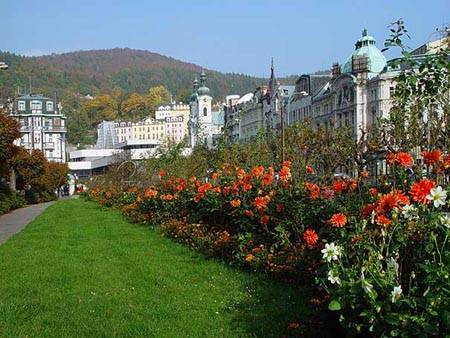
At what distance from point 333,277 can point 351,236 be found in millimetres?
871

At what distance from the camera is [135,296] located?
7.93 m

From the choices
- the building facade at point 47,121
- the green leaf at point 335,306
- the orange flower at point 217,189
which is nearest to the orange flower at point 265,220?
the orange flower at point 217,189

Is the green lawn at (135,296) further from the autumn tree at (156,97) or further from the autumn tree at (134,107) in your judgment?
the autumn tree at (156,97)

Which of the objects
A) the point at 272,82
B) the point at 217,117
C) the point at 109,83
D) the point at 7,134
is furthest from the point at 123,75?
the point at 7,134

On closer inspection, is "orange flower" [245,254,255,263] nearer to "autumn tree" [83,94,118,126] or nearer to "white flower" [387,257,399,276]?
"white flower" [387,257,399,276]

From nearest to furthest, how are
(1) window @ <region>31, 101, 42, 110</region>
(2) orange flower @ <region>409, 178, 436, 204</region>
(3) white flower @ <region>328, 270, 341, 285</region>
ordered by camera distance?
(3) white flower @ <region>328, 270, 341, 285</region>, (2) orange flower @ <region>409, 178, 436, 204</region>, (1) window @ <region>31, 101, 42, 110</region>

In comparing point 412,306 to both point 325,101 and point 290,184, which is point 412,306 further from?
point 325,101

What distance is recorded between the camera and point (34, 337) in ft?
20.4

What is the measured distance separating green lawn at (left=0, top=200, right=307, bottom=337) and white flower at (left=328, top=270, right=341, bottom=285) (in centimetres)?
167

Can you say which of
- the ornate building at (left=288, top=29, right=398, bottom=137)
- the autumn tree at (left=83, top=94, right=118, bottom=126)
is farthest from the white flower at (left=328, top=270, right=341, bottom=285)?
the autumn tree at (left=83, top=94, right=118, bottom=126)

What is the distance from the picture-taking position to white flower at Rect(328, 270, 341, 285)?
4.52m

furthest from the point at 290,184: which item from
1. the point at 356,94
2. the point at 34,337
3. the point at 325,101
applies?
the point at 325,101

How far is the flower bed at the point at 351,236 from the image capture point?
426cm

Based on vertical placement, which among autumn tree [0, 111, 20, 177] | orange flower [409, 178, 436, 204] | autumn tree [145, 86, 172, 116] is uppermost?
autumn tree [145, 86, 172, 116]
